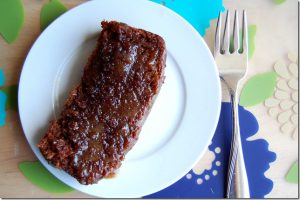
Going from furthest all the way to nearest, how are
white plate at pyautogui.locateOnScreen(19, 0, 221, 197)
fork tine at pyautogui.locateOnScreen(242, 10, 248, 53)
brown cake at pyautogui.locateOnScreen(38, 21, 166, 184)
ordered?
fork tine at pyautogui.locateOnScreen(242, 10, 248, 53) < white plate at pyautogui.locateOnScreen(19, 0, 221, 197) < brown cake at pyautogui.locateOnScreen(38, 21, 166, 184)

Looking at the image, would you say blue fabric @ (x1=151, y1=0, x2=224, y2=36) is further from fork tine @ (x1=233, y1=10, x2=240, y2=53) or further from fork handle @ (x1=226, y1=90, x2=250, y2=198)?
fork handle @ (x1=226, y1=90, x2=250, y2=198)

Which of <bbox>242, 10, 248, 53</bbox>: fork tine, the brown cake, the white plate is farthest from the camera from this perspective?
<bbox>242, 10, 248, 53</bbox>: fork tine

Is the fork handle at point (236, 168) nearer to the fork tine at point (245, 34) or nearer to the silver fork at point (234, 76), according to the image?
the silver fork at point (234, 76)

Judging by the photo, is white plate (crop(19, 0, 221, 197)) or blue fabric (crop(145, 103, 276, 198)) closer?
white plate (crop(19, 0, 221, 197))

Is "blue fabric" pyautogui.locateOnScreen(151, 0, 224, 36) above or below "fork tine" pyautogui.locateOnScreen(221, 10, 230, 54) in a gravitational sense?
above

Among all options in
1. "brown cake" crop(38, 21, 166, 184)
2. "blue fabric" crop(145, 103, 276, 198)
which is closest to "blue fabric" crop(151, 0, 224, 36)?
"brown cake" crop(38, 21, 166, 184)

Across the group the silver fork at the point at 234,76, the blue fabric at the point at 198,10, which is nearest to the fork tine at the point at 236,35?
the silver fork at the point at 234,76

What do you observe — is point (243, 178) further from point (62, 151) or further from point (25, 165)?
point (25, 165)
